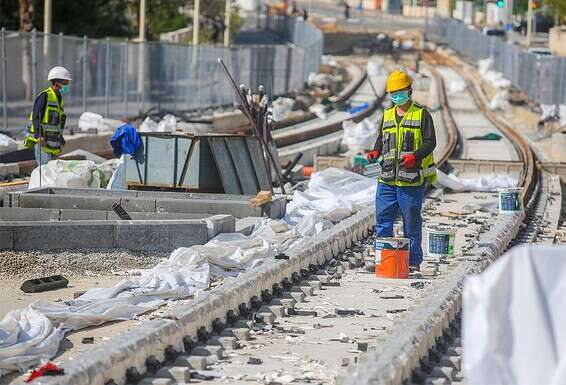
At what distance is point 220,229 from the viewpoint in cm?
1611

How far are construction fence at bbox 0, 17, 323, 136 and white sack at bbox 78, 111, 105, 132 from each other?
22.0 inches

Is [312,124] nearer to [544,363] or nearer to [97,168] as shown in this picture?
[97,168]

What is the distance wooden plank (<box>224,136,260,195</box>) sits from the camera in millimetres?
20234

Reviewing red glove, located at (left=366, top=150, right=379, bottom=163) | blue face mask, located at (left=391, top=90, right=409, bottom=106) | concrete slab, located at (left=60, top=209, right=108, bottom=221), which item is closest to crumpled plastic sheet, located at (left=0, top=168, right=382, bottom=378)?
red glove, located at (left=366, top=150, right=379, bottom=163)

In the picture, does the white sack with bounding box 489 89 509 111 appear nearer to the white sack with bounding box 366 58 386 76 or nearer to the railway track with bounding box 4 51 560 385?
the white sack with bounding box 366 58 386 76

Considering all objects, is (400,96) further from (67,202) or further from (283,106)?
(283,106)

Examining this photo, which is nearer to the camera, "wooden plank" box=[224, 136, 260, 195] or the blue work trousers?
the blue work trousers

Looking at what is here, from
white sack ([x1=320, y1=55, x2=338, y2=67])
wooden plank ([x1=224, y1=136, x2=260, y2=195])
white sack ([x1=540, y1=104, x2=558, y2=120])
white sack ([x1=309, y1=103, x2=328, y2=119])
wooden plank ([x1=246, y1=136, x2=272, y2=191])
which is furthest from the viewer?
white sack ([x1=320, y1=55, x2=338, y2=67])

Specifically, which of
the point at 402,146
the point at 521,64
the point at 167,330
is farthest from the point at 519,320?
the point at 521,64

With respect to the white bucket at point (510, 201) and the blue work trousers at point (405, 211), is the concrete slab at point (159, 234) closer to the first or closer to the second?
the blue work trousers at point (405, 211)

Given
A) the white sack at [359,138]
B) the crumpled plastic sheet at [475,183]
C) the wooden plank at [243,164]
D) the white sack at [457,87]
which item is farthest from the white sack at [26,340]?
the white sack at [457,87]

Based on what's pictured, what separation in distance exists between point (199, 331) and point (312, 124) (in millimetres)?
35595

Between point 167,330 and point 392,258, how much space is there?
476 centimetres

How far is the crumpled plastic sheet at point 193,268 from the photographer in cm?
1153
